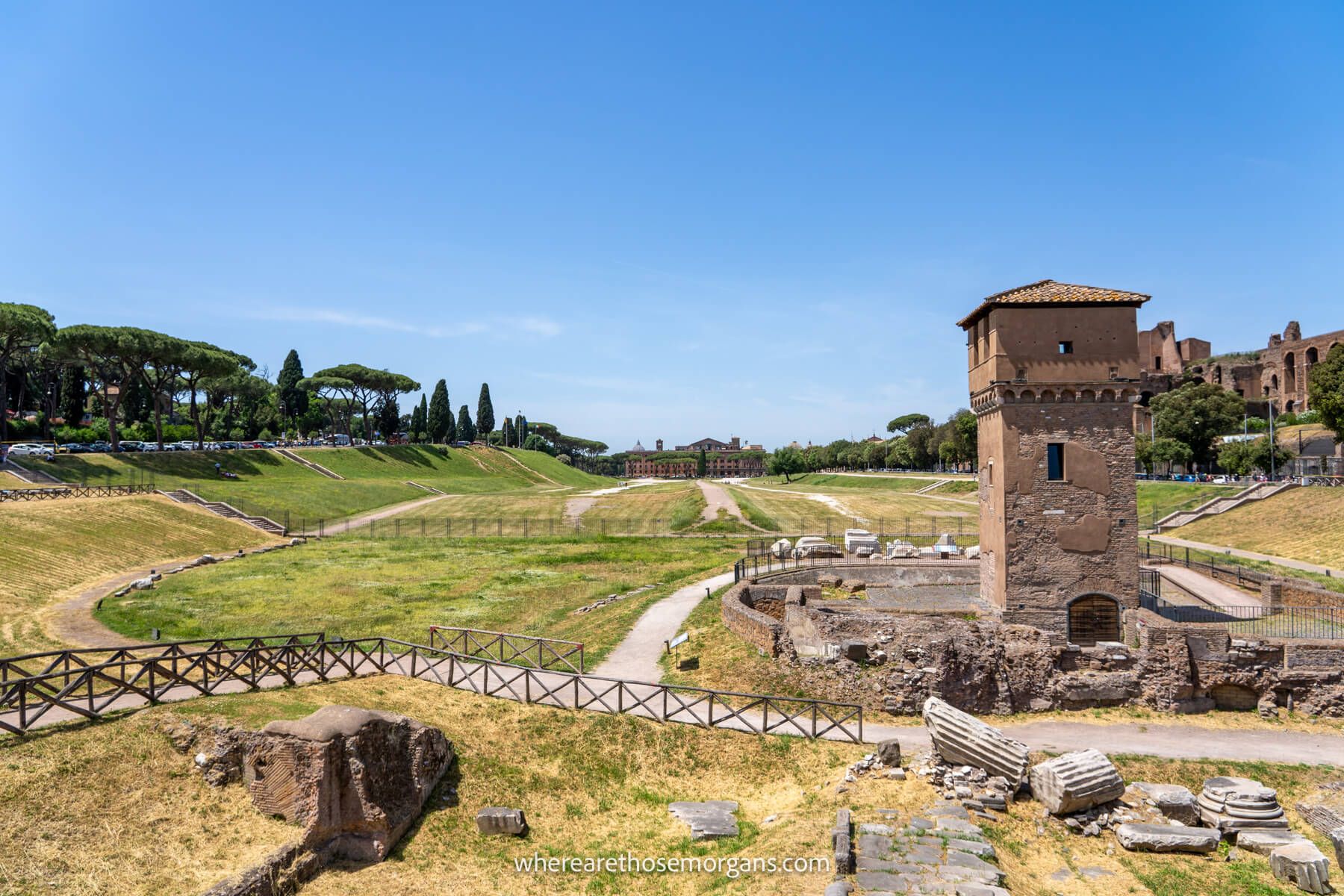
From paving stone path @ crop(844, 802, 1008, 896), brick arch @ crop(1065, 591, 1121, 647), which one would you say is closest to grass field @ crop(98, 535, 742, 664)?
paving stone path @ crop(844, 802, 1008, 896)

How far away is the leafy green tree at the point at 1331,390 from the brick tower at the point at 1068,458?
43.7m

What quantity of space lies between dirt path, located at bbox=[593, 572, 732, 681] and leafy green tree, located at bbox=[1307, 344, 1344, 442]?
49.5 metres

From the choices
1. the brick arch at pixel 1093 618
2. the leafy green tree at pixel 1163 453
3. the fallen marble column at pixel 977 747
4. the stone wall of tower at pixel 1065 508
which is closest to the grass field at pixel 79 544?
the fallen marble column at pixel 977 747

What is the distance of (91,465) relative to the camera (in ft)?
202

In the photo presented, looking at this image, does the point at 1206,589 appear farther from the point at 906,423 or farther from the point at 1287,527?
the point at 906,423

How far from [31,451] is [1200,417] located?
11044cm

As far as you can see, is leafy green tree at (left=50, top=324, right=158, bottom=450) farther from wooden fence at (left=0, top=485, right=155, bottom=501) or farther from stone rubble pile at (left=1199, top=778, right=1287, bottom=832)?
stone rubble pile at (left=1199, top=778, right=1287, bottom=832)

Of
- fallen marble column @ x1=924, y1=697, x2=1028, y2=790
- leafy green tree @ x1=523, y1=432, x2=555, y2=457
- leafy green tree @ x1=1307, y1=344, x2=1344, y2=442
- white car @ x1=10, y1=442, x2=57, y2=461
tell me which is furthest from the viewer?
leafy green tree @ x1=523, y1=432, x2=555, y2=457

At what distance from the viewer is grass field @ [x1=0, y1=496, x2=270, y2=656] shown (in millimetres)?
29734

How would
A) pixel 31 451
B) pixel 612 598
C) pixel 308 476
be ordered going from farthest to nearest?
1. pixel 308 476
2. pixel 31 451
3. pixel 612 598

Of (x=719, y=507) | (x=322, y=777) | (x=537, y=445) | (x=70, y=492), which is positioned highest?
(x=537, y=445)

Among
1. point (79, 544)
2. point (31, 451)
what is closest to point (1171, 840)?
point (79, 544)

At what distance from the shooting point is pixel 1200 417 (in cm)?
7531

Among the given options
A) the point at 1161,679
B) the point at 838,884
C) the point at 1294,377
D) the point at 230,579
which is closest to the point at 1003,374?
the point at 1161,679
